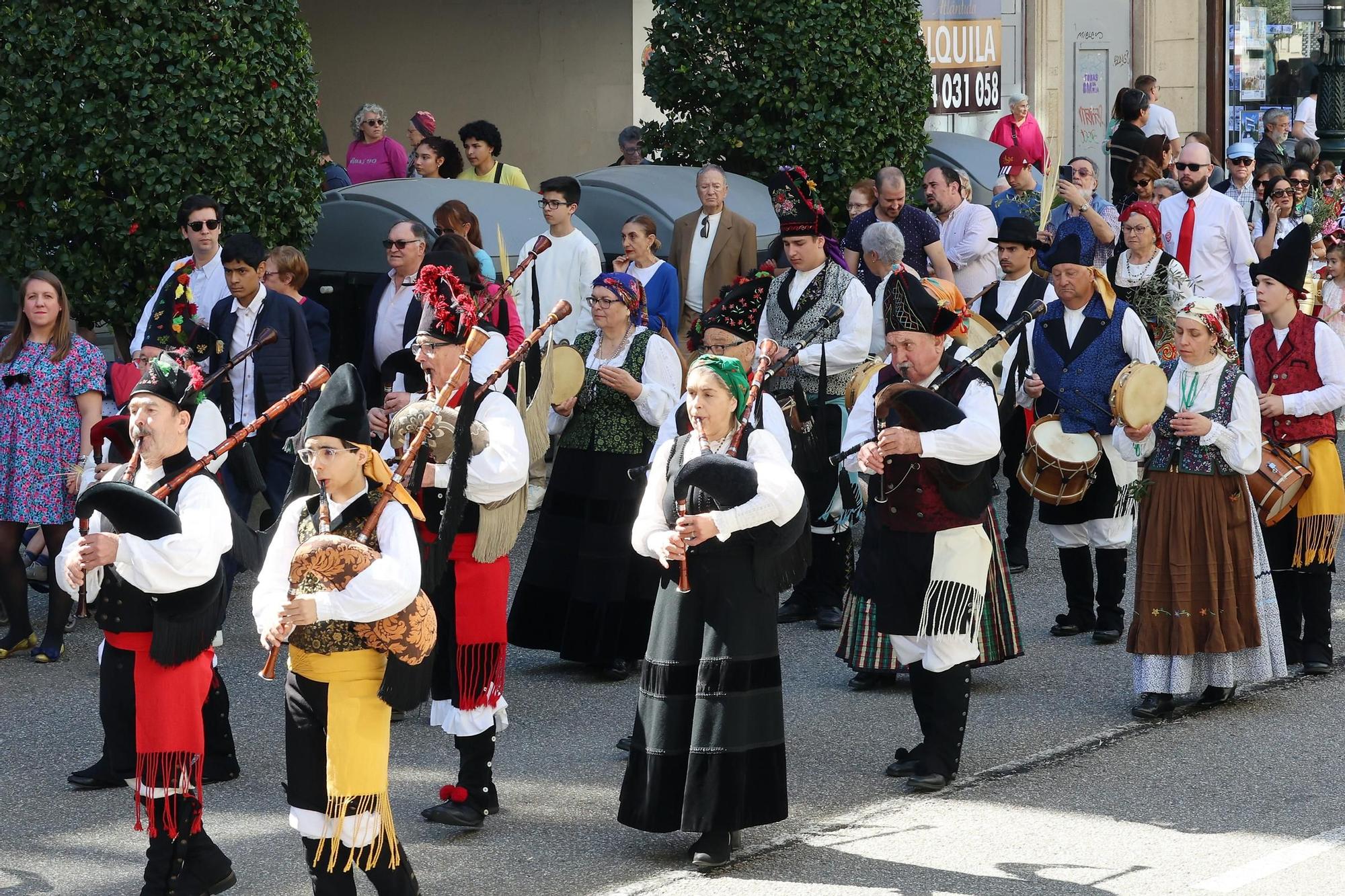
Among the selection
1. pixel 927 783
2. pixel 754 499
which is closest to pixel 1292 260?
pixel 927 783

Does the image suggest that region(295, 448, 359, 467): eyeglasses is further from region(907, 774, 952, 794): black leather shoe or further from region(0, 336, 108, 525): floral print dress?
region(0, 336, 108, 525): floral print dress

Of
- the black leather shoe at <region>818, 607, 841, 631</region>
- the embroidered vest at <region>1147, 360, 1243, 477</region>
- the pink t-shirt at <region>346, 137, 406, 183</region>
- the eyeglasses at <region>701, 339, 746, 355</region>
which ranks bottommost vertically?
the black leather shoe at <region>818, 607, 841, 631</region>

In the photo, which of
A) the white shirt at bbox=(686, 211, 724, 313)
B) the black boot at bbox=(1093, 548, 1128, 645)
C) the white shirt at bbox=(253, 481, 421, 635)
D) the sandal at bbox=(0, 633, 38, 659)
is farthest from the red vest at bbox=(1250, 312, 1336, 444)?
the sandal at bbox=(0, 633, 38, 659)

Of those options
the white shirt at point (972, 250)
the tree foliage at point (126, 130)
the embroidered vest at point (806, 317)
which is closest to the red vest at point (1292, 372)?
the embroidered vest at point (806, 317)

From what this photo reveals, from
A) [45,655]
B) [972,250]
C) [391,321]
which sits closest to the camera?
[45,655]

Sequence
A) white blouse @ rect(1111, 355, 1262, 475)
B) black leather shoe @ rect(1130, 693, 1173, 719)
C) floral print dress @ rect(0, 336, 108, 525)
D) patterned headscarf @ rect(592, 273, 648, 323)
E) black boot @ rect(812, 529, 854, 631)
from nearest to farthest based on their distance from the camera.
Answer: white blouse @ rect(1111, 355, 1262, 475) < black leather shoe @ rect(1130, 693, 1173, 719) < patterned headscarf @ rect(592, 273, 648, 323) < floral print dress @ rect(0, 336, 108, 525) < black boot @ rect(812, 529, 854, 631)

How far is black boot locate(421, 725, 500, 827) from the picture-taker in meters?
5.61

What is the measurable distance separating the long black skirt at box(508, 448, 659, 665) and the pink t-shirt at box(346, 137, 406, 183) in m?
Answer: 6.22

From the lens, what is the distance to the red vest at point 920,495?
6.08 metres

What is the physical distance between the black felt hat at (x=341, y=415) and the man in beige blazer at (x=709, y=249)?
19.2 feet

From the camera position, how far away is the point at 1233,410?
6.67m

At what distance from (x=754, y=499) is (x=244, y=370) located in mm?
3697

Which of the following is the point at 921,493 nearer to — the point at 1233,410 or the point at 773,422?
the point at 773,422

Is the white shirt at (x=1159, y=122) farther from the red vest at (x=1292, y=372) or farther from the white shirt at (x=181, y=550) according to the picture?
the white shirt at (x=181, y=550)
